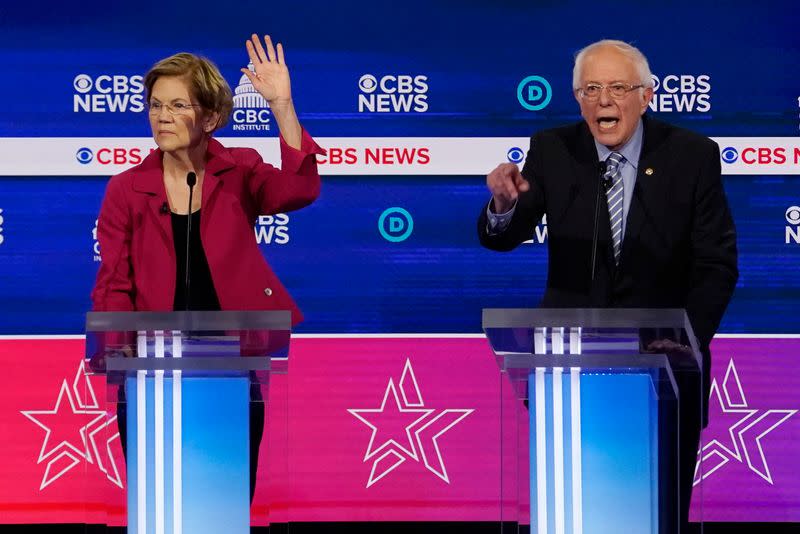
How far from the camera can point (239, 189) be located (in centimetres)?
400

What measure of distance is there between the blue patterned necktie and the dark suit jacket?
0.02 metres

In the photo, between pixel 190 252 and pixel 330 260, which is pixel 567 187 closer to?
pixel 190 252

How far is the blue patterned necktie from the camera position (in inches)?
153

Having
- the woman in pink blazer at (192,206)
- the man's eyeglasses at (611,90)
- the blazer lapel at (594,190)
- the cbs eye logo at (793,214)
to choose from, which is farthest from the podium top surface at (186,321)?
the cbs eye logo at (793,214)

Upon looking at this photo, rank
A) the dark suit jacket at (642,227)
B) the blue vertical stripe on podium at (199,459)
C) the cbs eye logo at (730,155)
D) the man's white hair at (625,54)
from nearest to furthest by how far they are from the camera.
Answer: the blue vertical stripe on podium at (199,459), the dark suit jacket at (642,227), the man's white hair at (625,54), the cbs eye logo at (730,155)

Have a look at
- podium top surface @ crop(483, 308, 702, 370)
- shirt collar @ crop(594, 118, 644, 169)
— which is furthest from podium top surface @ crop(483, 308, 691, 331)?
shirt collar @ crop(594, 118, 644, 169)

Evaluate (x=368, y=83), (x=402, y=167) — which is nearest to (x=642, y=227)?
(x=402, y=167)

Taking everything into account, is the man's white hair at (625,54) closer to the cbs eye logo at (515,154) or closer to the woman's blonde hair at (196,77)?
the woman's blonde hair at (196,77)

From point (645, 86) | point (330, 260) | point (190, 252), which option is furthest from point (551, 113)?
point (190, 252)

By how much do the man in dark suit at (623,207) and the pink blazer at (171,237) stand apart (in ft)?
1.82

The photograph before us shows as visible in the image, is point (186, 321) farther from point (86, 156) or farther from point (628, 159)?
point (86, 156)

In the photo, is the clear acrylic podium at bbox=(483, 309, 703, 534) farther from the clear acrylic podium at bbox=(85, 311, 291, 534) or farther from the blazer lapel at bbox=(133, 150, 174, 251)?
the blazer lapel at bbox=(133, 150, 174, 251)

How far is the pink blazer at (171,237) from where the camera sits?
387 cm

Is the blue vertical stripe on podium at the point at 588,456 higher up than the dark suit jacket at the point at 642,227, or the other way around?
the dark suit jacket at the point at 642,227
